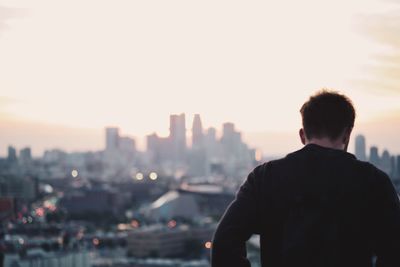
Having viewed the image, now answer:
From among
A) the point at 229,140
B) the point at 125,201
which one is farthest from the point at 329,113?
the point at 229,140

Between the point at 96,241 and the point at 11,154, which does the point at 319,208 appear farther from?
the point at 11,154

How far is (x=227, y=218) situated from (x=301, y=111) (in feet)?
0.48

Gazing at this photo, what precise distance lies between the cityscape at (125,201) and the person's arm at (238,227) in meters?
0.86

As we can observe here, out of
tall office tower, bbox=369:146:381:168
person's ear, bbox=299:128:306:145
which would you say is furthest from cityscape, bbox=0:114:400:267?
person's ear, bbox=299:128:306:145

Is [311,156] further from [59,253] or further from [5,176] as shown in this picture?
[5,176]

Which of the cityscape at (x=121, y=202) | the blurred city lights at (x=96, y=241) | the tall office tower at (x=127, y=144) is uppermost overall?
the tall office tower at (x=127, y=144)

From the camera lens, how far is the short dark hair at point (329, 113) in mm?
1004

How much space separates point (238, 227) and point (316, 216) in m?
0.09

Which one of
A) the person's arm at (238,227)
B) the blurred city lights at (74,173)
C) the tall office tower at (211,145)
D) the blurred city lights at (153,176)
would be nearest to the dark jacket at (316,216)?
the person's arm at (238,227)

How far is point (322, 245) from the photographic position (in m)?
0.98

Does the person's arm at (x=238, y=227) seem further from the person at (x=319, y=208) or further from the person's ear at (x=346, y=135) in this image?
the person's ear at (x=346, y=135)

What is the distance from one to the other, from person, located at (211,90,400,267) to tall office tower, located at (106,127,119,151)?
5527 cm

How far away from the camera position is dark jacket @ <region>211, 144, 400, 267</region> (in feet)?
3.21

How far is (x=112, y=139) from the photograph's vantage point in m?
57.3
